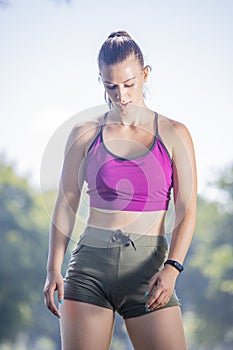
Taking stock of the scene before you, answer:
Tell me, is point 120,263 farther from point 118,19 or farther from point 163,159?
point 118,19

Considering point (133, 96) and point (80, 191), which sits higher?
point (133, 96)

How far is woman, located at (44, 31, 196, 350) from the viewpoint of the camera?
1.02 metres

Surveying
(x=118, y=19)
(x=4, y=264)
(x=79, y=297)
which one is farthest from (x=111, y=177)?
(x=4, y=264)

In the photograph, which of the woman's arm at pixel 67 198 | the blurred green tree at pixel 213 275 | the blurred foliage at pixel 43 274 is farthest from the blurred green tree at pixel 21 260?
the woman's arm at pixel 67 198

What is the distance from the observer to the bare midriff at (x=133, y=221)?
1.05 m

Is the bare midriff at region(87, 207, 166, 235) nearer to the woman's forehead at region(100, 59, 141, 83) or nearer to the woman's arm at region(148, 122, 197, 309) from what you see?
the woman's arm at region(148, 122, 197, 309)

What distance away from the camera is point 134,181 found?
3.49 ft

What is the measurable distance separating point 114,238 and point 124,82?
0.27 meters

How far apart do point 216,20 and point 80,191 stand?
3814mm

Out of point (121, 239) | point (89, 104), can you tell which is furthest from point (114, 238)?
point (89, 104)

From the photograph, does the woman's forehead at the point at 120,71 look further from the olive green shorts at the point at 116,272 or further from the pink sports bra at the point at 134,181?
the olive green shorts at the point at 116,272

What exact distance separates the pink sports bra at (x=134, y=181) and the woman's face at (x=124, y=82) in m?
0.08

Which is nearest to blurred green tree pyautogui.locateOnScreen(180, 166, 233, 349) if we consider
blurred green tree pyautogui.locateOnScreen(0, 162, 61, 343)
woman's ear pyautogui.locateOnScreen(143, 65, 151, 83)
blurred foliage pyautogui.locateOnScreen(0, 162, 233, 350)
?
blurred foliage pyautogui.locateOnScreen(0, 162, 233, 350)

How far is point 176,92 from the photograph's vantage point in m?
4.52
